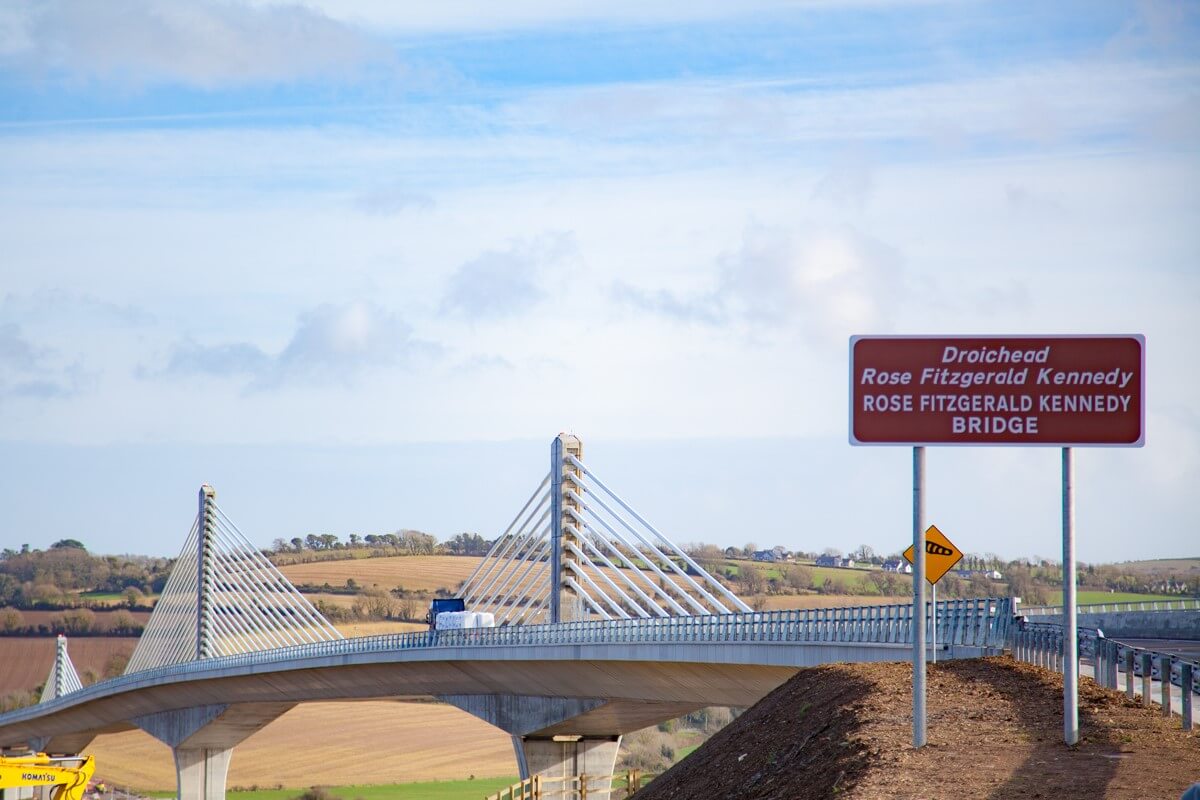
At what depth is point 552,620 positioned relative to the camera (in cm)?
6488

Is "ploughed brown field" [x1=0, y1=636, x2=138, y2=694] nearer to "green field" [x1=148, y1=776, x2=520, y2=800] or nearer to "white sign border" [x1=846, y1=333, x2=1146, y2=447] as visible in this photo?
"green field" [x1=148, y1=776, x2=520, y2=800]

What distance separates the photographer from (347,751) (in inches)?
4087

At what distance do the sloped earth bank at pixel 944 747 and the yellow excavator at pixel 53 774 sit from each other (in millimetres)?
36406

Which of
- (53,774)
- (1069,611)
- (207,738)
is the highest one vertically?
(1069,611)

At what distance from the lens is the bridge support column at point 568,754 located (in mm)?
59969

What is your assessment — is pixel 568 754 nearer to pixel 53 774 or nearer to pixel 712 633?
pixel 53 774

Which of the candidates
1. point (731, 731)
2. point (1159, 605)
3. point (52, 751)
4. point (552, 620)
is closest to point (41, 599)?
point (52, 751)

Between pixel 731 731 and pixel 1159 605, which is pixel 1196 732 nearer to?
pixel 731 731

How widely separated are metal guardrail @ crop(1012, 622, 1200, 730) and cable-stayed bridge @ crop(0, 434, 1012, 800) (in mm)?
1968

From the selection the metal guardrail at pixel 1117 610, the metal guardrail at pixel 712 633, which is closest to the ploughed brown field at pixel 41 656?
the metal guardrail at pixel 712 633

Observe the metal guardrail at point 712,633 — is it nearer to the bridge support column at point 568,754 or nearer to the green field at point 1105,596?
the bridge support column at point 568,754

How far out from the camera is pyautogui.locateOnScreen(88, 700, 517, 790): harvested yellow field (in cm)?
9700

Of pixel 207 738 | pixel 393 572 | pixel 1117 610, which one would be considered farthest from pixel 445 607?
pixel 393 572

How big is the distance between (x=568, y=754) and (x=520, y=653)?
740cm
